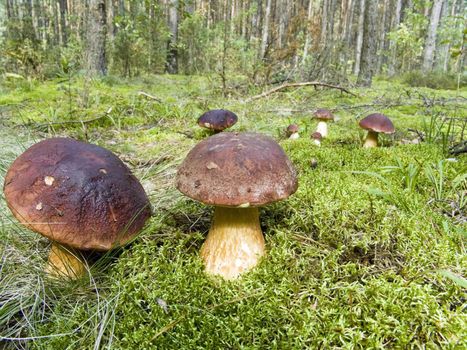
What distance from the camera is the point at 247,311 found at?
A: 1351 millimetres

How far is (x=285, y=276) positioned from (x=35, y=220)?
1109 millimetres

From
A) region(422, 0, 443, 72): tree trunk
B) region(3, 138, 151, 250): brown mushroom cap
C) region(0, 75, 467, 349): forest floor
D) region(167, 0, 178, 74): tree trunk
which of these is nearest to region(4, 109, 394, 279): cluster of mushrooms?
region(3, 138, 151, 250): brown mushroom cap

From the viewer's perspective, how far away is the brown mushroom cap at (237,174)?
1.38 meters

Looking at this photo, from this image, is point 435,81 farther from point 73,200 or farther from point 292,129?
point 73,200

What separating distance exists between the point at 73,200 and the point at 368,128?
333 centimetres

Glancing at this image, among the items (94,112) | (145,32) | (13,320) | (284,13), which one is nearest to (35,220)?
(13,320)

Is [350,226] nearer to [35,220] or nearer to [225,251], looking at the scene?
[225,251]

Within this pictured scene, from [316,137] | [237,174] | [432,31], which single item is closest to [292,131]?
[316,137]

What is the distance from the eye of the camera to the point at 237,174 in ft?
4.61

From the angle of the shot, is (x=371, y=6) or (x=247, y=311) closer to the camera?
(x=247, y=311)

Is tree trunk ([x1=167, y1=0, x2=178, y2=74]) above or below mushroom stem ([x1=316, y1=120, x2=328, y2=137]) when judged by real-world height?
above

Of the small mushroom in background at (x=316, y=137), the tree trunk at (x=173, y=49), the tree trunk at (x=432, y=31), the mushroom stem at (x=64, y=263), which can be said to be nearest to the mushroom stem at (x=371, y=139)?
the small mushroom in background at (x=316, y=137)

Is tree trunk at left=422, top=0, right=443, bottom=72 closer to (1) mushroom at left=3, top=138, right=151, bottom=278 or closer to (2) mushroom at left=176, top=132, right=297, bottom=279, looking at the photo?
(2) mushroom at left=176, top=132, right=297, bottom=279

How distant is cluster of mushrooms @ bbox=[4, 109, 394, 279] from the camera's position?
1396mm
